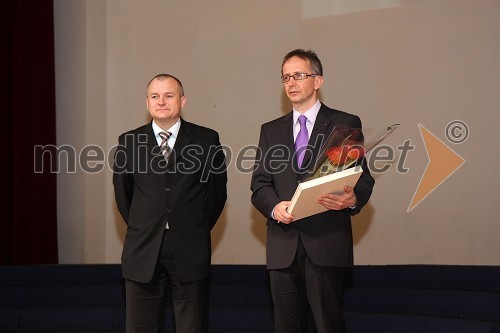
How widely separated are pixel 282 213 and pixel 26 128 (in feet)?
10.3

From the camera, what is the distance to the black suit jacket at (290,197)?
287 centimetres

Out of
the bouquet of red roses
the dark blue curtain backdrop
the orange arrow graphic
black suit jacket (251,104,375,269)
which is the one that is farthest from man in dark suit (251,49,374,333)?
the dark blue curtain backdrop

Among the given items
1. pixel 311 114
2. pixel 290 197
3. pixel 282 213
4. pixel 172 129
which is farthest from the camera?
pixel 172 129

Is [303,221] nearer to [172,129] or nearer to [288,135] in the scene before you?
[288,135]

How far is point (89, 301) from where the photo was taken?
4668 millimetres

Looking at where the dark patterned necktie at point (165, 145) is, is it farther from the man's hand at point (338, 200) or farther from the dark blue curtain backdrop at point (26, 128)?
the dark blue curtain backdrop at point (26, 128)

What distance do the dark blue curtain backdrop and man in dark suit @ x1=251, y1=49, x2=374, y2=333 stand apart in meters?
Result: 2.78

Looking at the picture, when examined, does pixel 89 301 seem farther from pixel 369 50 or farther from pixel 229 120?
pixel 369 50

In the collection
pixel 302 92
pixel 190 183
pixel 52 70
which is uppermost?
pixel 52 70

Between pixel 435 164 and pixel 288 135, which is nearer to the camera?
pixel 288 135

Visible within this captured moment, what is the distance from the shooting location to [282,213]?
2.83 meters

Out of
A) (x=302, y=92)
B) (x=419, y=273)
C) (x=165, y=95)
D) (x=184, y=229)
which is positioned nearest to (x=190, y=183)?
(x=184, y=229)

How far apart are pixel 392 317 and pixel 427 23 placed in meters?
2.05

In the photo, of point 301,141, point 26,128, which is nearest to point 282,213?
point 301,141
